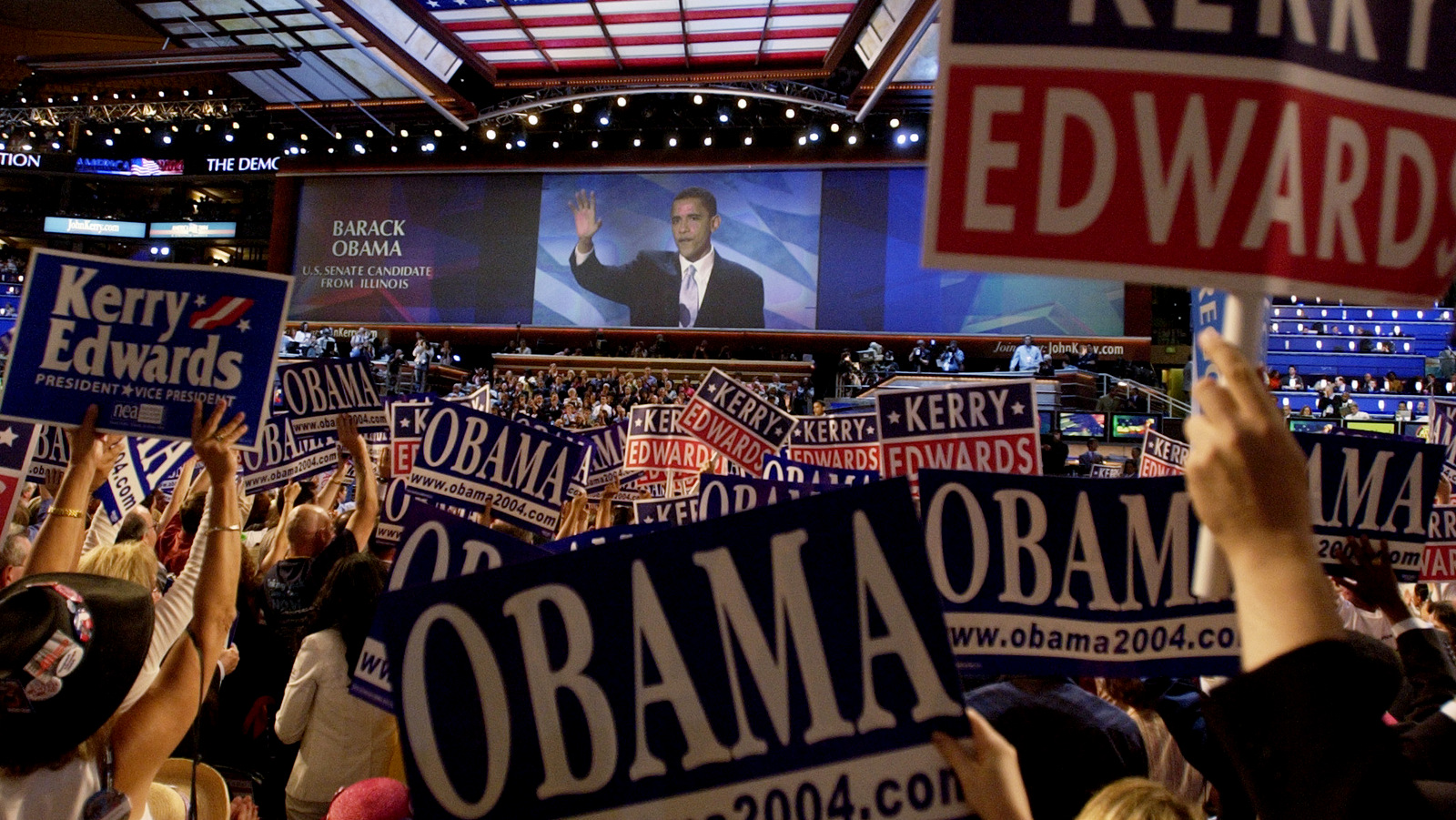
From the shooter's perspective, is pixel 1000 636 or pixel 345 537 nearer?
pixel 1000 636

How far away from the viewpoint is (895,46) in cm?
1920

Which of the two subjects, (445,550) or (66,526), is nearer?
(66,526)

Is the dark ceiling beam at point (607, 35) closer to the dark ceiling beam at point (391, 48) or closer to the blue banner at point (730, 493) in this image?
the dark ceiling beam at point (391, 48)

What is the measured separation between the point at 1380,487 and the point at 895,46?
1760cm

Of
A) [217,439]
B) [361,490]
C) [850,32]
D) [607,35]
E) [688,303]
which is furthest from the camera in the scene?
[688,303]

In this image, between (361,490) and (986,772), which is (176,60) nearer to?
(361,490)

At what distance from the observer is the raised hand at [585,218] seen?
27344mm

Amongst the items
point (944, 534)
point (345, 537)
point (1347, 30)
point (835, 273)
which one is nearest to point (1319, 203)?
point (1347, 30)

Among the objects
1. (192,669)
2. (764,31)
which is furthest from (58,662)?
(764,31)

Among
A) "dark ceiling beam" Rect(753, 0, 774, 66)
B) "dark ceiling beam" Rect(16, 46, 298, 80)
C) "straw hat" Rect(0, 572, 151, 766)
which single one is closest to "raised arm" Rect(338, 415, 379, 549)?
"straw hat" Rect(0, 572, 151, 766)

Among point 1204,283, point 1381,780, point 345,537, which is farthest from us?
point 345,537

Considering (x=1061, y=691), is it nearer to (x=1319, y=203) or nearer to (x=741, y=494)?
(x=1319, y=203)

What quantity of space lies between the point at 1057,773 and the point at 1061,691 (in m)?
0.25

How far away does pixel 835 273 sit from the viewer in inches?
1022
